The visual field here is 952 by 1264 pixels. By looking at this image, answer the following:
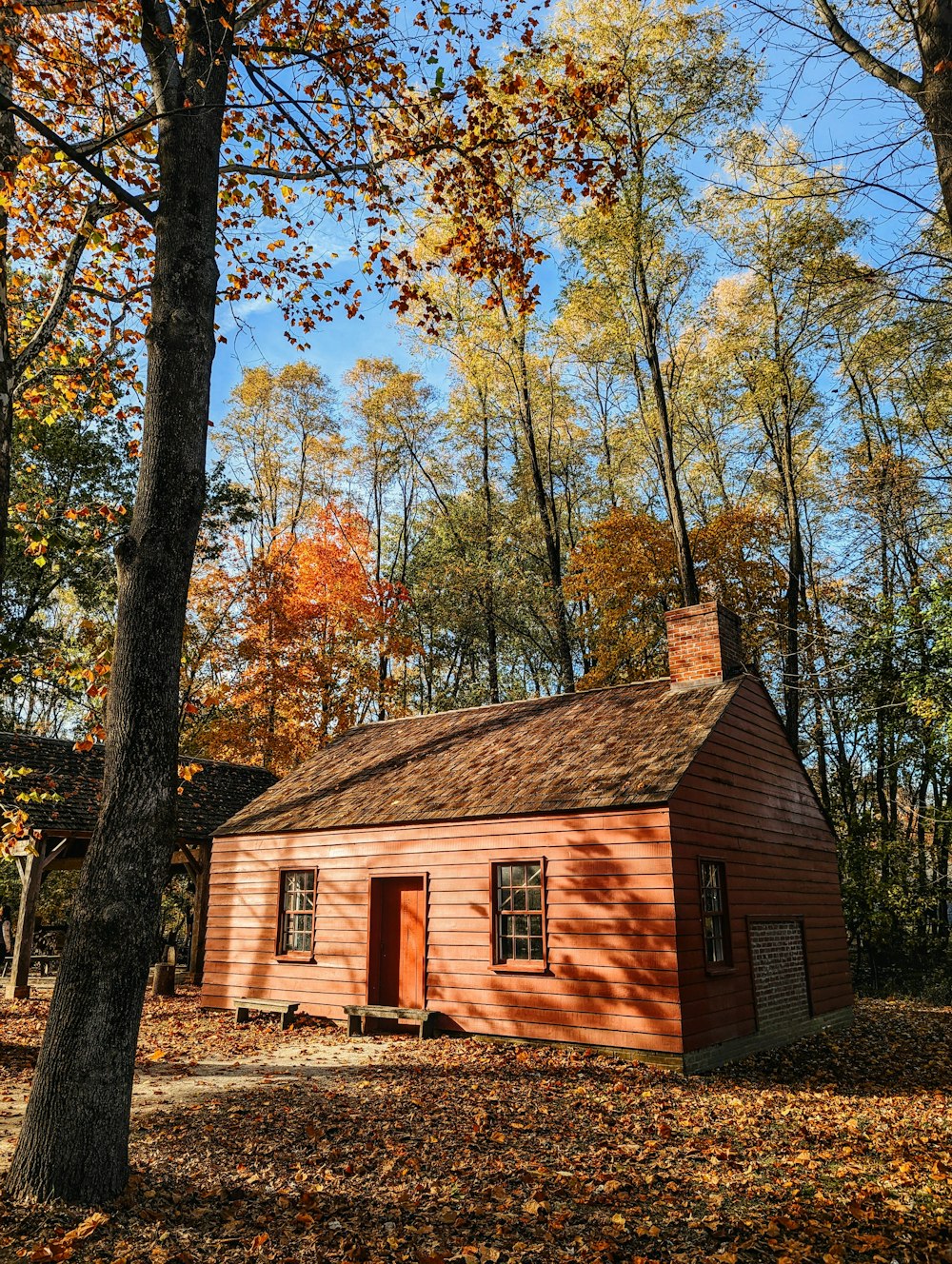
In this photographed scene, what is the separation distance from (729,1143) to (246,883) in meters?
11.1

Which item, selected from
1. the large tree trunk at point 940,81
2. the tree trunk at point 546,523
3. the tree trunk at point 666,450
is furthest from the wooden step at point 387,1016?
the large tree trunk at point 940,81

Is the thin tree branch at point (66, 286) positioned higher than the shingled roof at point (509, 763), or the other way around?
the thin tree branch at point (66, 286)

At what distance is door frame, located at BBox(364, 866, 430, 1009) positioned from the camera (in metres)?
13.2

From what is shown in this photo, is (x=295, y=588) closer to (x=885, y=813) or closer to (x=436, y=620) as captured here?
(x=436, y=620)

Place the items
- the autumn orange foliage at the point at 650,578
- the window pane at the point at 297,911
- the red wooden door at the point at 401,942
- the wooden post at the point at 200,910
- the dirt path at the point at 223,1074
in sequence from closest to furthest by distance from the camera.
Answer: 1. the dirt path at the point at 223,1074
2. the red wooden door at the point at 401,942
3. the window pane at the point at 297,911
4. the wooden post at the point at 200,910
5. the autumn orange foliage at the point at 650,578

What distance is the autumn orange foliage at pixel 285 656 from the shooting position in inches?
1085

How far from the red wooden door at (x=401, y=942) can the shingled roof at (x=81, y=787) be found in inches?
234

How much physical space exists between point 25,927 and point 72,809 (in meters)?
2.55

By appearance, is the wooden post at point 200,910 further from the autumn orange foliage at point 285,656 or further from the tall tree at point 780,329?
the tall tree at point 780,329

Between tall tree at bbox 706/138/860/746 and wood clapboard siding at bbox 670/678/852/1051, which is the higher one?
tall tree at bbox 706/138/860/746

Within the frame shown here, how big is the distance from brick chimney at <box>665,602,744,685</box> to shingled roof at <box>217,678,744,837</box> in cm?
31

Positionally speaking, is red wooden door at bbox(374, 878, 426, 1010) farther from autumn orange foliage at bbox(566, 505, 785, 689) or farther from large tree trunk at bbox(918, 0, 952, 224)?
autumn orange foliage at bbox(566, 505, 785, 689)

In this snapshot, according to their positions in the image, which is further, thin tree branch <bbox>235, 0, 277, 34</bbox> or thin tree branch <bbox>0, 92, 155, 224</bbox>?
thin tree branch <bbox>235, 0, 277, 34</bbox>

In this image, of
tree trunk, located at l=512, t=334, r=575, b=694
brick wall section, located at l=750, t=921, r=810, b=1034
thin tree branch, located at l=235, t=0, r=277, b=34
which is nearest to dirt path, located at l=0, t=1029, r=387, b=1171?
brick wall section, located at l=750, t=921, r=810, b=1034
